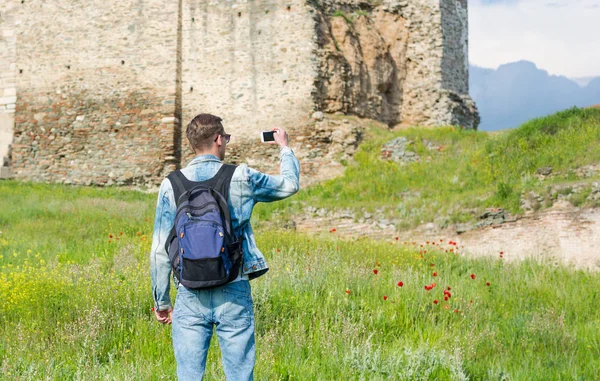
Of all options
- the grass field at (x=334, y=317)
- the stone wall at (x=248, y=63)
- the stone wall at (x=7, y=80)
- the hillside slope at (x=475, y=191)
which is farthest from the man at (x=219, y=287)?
the stone wall at (x=7, y=80)

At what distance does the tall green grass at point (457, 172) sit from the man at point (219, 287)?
27.3 ft

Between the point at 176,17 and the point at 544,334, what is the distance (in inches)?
582

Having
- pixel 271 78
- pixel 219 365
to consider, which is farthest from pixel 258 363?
pixel 271 78

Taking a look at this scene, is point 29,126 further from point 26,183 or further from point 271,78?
point 271,78

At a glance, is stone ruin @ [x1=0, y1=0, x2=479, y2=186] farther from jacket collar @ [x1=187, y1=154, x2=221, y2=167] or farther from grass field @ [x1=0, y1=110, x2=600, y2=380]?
jacket collar @ [x1=187, y1=154, x2=221, y2=167]

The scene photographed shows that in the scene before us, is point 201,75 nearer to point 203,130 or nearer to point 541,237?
point 541,237

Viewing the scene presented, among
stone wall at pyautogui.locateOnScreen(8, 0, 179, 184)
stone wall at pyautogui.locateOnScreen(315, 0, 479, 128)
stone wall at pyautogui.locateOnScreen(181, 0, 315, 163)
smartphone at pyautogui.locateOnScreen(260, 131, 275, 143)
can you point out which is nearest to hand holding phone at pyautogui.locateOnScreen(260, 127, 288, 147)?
smartphone at pyautogui.locateOnScreen(260, 131, 275, 143)

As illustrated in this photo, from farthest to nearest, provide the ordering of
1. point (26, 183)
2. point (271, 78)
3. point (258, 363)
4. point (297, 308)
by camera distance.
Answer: point (26, 183), point (271, 78), point (297, 308), point (258, 363)

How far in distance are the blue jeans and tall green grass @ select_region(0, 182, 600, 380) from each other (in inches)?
39.6

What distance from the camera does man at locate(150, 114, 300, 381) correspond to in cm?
312

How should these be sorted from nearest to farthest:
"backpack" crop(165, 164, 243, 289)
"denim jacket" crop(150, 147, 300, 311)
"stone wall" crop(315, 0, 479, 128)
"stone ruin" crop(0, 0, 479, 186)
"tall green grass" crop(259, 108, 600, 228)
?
"backpack" crop(165, 164, 243, 289) < "denim jacket" crop(150, 147, 300, 311) < "tall green grass" crop(259, 108, 600, 228) < "stone ruin" crop(0, 0, 479, 186) < "stone wall" crop(315, 0, 479, 128)

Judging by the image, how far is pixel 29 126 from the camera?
61.9 feet

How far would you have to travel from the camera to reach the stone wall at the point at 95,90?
17266 millimetres

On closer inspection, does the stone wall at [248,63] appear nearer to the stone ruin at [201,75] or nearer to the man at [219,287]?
the stone ruin at [201,75]
